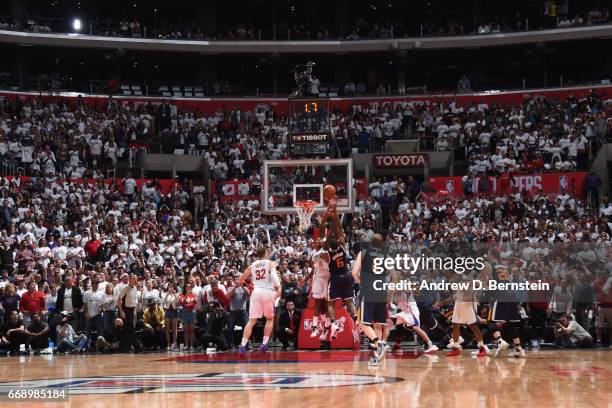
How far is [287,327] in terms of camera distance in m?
24.4

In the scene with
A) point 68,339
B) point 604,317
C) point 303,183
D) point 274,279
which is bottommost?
point 68,339

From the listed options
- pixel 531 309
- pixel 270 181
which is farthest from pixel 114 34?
pixel 531 309

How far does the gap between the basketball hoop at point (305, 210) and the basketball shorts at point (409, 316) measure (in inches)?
354

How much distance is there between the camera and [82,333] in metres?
25.1

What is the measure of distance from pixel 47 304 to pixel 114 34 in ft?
87.9

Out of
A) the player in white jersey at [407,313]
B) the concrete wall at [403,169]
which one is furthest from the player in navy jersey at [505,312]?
the concrete wall at [403,169]

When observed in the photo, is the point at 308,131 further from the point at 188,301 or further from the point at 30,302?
the point at 30,302

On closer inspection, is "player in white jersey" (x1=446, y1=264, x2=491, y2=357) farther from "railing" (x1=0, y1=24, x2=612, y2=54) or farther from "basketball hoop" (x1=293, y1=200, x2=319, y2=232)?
"railing" (x1=0, y1=24, x2=612, y2=54)

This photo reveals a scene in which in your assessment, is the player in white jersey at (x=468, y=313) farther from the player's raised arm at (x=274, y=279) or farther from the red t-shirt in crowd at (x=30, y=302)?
the red t-shirt in crowd at (x=30, y=302)

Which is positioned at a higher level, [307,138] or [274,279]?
[307,138]

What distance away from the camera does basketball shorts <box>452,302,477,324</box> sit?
65.0 feet

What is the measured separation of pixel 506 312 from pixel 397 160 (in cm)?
2061

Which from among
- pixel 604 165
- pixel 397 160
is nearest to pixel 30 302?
pixel 397 160

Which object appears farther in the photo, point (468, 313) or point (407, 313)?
point (407, 313)
